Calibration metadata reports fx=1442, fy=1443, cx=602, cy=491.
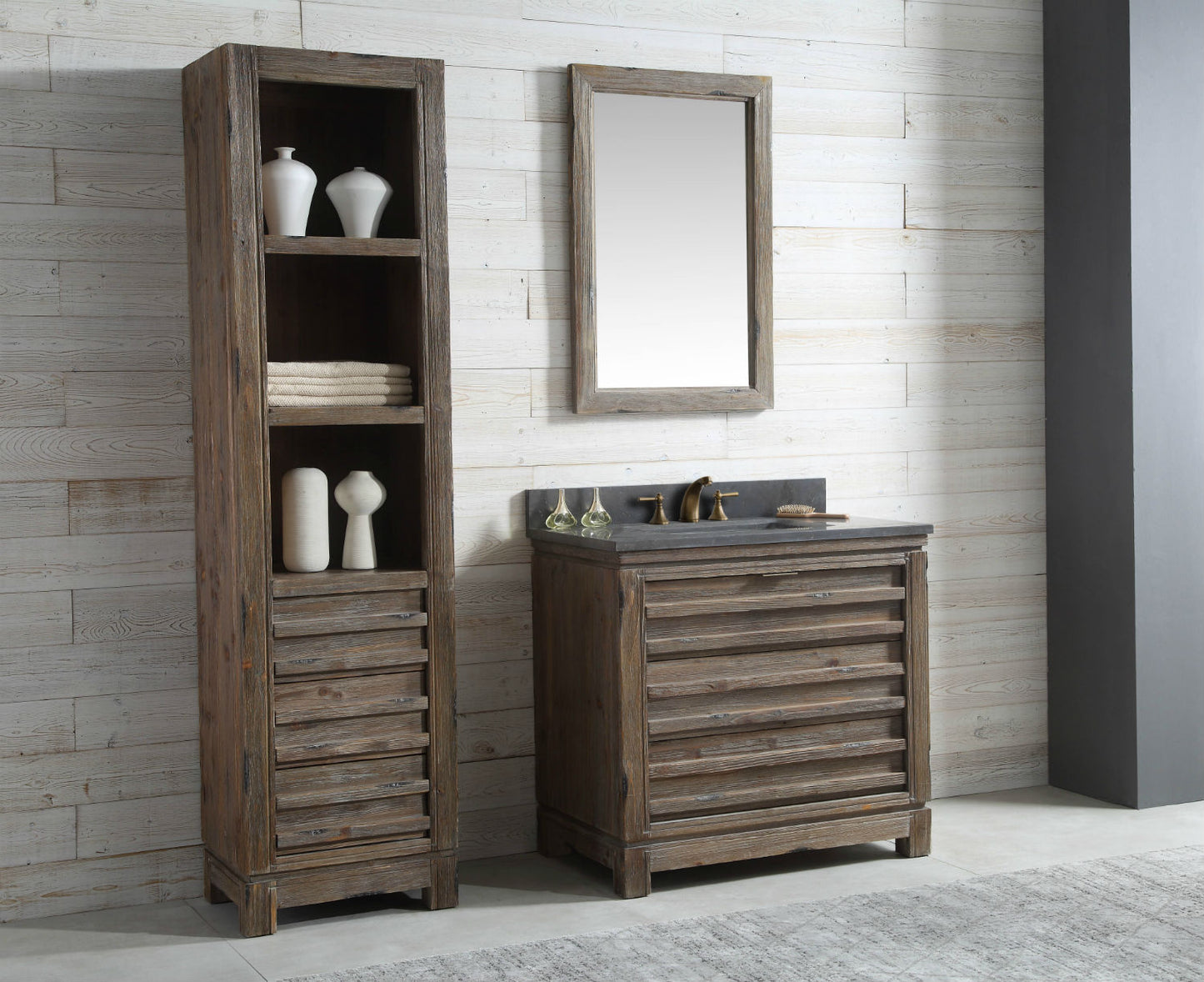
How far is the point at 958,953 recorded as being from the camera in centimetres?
289

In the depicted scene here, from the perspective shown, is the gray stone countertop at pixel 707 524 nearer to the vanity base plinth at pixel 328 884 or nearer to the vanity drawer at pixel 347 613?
the vanity drawer at pixel 347 613

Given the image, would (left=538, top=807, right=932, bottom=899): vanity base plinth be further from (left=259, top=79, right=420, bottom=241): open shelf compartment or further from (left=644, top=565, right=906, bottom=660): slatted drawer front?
(left=259, top=79, right=420, bottom=241): open shelf compartment

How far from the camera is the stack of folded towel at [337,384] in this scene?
10.2ft

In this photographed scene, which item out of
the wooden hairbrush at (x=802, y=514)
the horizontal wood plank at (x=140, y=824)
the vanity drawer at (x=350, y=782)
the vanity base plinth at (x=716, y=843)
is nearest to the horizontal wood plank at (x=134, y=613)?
the horizontal wood plank at (x=140, y=824)

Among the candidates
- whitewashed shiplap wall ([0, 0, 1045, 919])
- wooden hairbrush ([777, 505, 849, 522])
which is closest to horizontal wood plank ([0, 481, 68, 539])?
whitewashed shiplap wall ([0, 0, 1045, 919])

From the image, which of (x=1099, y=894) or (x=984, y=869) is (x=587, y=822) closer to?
(x=984, y=869)

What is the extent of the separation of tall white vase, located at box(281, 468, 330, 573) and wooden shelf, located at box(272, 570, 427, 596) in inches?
1.2

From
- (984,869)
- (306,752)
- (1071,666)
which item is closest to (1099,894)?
(984,869)

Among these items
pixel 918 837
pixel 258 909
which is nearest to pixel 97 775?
pixel 258 909

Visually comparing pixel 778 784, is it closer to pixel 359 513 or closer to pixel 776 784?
pixel 776 784

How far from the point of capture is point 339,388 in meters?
3.17

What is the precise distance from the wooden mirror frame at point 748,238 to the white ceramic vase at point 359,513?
2.22 feet

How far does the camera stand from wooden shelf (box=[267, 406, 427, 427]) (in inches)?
121

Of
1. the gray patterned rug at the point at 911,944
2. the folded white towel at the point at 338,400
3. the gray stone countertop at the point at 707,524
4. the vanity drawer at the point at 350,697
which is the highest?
the folded white towel at the point at 338,400
